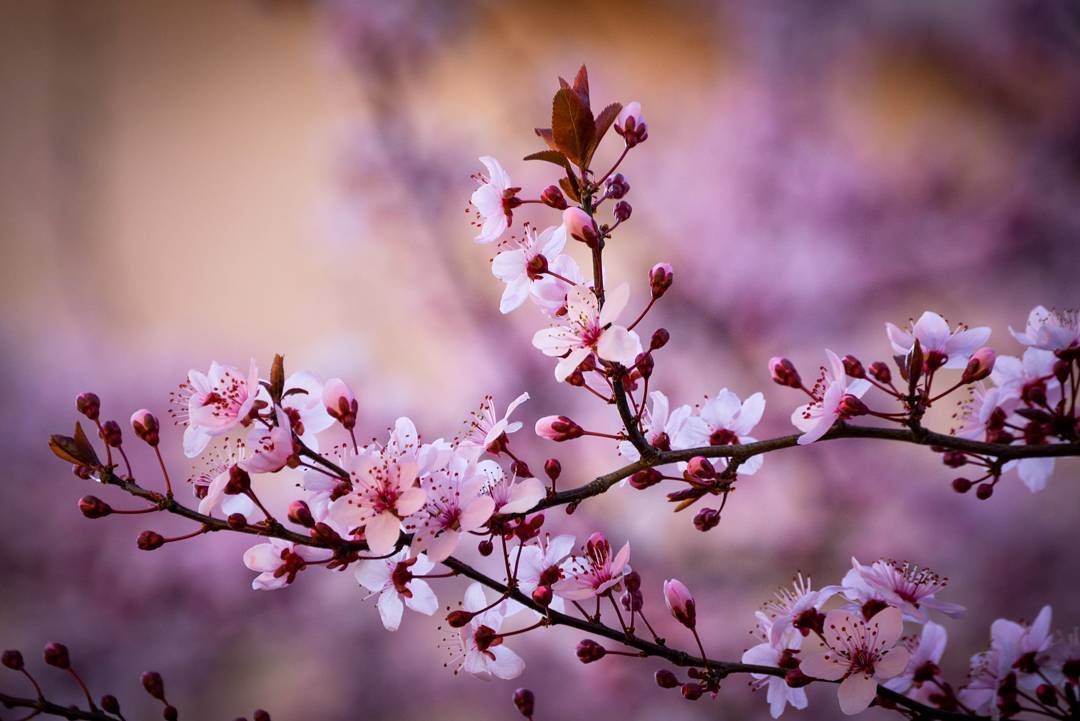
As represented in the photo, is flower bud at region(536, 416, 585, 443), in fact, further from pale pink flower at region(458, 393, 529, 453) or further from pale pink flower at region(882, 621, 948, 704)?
pale pink flower at region(882, 621, 948, 704)

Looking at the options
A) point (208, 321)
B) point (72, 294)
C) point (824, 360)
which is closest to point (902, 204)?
point (824, 360)

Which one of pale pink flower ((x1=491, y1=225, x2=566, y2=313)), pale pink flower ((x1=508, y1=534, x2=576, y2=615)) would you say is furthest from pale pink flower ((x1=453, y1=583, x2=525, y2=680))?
pale pink flower ((x1=491, y1=225, x2=566, y2=313))

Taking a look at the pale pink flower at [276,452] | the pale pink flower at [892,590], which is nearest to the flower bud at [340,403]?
the pale pink flower at [276,452]

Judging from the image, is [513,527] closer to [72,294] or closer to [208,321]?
[208,321]

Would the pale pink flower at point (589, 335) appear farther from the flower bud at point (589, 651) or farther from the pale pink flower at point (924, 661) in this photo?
the pale pink flower at point (924, 661)

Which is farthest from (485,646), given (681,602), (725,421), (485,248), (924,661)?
(485,248)

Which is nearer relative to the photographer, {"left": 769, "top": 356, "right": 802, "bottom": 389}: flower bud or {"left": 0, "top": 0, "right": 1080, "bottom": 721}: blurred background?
{"left": 769, "top": 356, "right": 802, "bottom": 389}: flower bud

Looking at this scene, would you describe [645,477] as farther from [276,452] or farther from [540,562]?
[276,452]
